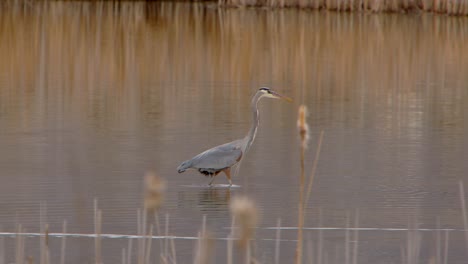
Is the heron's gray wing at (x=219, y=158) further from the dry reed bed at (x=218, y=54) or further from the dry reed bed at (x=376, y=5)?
the dry reed bed at (x=376, y=5)

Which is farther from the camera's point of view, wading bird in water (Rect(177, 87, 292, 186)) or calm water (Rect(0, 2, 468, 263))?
wading bird in water (Rect(177, 87, 292, 186))

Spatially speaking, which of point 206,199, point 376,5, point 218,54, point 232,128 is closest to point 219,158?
point 206,199

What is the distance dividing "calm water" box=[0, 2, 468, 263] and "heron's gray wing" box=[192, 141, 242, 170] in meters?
0.18

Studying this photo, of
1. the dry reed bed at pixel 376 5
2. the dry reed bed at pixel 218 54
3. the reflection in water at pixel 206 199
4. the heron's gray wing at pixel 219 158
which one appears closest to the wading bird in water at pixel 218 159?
the heron's gray wing at pixel 219 158

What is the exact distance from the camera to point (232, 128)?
11164 millimetres

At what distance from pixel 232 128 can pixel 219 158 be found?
112 inches

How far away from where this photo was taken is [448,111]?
1238cm

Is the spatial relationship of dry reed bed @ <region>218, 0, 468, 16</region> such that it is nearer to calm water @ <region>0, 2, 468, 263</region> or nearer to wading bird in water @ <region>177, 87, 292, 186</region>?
calm water @ <region>0, 2, 468, 263</region>

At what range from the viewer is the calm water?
287 inches

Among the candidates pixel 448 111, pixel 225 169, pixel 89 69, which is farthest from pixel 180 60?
pixel 225 169

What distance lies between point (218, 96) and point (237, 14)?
13.7 meters

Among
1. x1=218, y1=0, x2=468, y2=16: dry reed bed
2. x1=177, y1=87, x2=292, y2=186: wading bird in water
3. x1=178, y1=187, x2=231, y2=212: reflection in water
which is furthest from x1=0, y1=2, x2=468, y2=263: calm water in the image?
x1=218, y1=0, x2=468, y2=16: dry reed bed

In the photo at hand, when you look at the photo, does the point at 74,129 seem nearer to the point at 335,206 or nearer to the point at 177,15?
the point at 335,206

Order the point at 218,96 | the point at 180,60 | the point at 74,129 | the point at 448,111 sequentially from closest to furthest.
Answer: the point at 74,129, the point at 448,111, the point at 218,96, the point at 180,60
